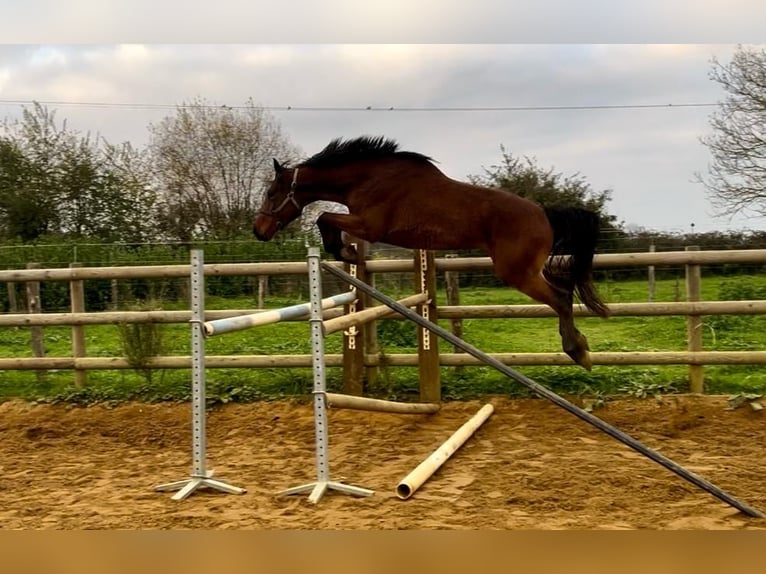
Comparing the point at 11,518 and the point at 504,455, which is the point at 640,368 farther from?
the point at 11,518

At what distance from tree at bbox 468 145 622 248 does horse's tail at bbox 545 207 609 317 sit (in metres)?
0.33

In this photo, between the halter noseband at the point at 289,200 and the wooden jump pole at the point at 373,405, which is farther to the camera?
the halter noseband at the point at 289,200

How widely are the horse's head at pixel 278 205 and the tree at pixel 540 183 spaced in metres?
1.22

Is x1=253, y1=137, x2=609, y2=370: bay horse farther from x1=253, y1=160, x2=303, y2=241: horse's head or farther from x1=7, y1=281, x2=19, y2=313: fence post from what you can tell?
x1=7, y1=281, x2=19, y2=313: fence post

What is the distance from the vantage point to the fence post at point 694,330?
14.6 feet

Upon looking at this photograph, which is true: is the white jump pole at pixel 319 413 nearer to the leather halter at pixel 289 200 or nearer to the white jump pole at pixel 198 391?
the white jump pole at pixel 198 391

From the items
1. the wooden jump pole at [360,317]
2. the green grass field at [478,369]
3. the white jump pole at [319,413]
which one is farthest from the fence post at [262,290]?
the white jump pole at [319,413]

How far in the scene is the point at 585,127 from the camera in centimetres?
440

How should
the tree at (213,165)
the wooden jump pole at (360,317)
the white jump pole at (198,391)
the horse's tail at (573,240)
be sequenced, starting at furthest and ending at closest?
A: 1. the tree at (213,165)
2. the horse's tail at (573,240)
3. the wooden jump pole at (360,317)
4. the white jump pole at (198,391)

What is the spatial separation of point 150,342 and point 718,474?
3.87 m

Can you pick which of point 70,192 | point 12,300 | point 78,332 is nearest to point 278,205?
point 78,332

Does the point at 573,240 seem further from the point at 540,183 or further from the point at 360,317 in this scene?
the point at 360,317

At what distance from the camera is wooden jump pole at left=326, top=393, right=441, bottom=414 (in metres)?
3.08

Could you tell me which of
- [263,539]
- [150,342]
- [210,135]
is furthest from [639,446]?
[210,135]
